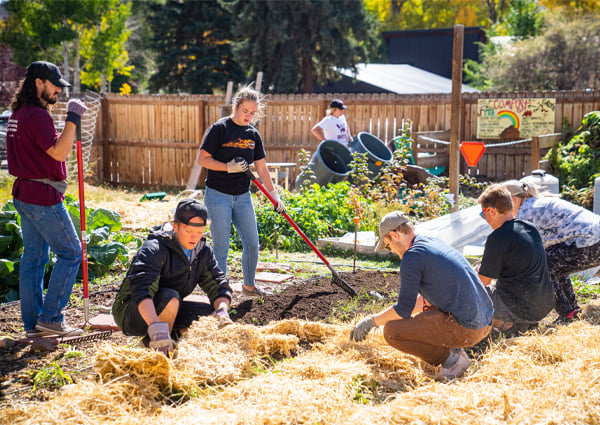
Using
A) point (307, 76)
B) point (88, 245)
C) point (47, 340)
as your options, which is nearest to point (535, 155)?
point (88, 245)

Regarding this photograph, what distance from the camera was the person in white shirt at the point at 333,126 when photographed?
10.2 m

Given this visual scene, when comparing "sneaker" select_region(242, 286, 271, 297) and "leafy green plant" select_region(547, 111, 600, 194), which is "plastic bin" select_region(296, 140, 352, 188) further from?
"sneaker" select_region(242, 286, 271, 297)

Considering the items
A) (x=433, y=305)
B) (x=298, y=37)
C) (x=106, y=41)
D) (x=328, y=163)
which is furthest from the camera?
(x=106, y=41)

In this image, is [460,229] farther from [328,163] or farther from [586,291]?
[328,163]

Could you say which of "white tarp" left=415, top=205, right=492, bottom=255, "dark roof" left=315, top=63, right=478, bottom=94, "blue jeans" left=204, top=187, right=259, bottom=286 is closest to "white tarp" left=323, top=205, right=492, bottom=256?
"white tarp" left=415, top=205, right=492, bottom=255

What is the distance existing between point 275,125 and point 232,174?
9.05m

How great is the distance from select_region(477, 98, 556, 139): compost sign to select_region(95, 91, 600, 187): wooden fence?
0.55 feet

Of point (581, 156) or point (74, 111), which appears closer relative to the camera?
point (74, 111)

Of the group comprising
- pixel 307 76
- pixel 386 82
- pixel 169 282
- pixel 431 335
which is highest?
pixel 307 76

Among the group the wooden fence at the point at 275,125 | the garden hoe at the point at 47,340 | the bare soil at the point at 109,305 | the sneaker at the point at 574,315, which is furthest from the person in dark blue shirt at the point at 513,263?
the wooden fence at the point at 275,125

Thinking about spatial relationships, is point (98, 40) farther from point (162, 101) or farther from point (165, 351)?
point (165, 351)

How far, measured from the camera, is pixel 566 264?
4.81 m

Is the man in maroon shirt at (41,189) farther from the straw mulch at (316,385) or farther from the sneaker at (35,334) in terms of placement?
the straw mulch at (316,385)

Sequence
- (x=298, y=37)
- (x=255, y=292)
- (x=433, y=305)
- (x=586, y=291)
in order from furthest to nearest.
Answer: (x=298, y=37)
(x=586, y=291)
(x=255, y=292)
(x=433, y=305)
